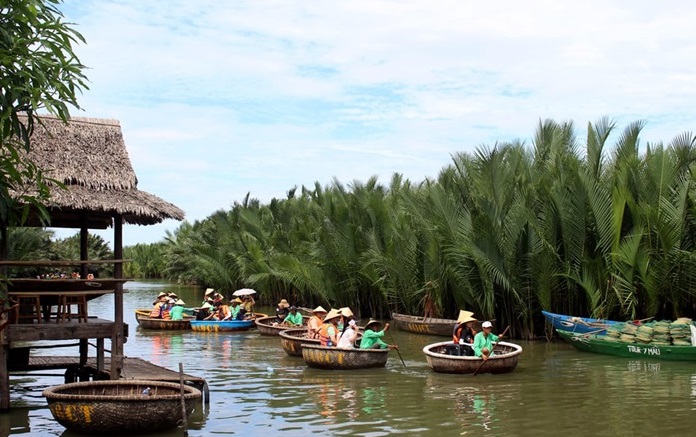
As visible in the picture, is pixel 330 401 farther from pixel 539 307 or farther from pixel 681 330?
pixel 539 307

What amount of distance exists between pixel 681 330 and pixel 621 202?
3657 millimetres

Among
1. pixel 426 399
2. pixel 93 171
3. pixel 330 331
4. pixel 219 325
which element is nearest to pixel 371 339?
pixel 330 331

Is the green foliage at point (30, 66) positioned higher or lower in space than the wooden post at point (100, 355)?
higher

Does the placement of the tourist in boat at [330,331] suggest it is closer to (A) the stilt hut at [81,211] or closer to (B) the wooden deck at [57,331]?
(A) the stilt hut at [81,211]

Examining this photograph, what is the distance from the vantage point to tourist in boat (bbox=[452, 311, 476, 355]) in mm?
17938

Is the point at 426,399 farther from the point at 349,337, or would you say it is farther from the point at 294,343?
the point at 294,343

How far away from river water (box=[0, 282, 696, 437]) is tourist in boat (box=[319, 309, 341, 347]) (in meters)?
0.79

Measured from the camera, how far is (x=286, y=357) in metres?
21.2

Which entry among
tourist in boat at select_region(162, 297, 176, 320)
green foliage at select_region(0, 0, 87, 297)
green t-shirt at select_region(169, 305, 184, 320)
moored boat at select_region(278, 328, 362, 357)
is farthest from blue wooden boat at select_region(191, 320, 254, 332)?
green foliage at select_region(0, 0, 87, 297)

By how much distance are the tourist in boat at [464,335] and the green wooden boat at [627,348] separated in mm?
3319

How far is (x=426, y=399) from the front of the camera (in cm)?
1493

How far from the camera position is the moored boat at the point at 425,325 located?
24.7 m

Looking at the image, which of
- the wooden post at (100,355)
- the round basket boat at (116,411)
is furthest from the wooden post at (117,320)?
the round basket boat at (116,411)

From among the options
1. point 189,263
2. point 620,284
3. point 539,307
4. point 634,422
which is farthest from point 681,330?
point 189,263
